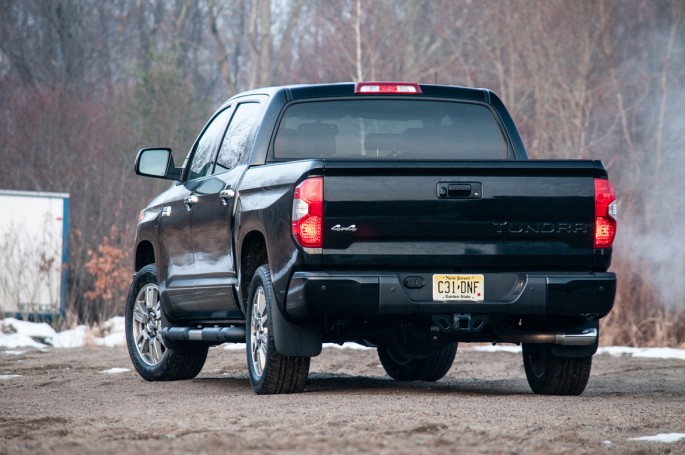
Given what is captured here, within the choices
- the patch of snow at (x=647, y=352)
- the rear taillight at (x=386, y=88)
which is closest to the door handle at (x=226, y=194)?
the rear taillight at (x=386, y=88)

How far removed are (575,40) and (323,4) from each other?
7.81m

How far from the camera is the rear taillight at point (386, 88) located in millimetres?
9516

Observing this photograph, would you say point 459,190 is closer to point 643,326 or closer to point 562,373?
point 562,373

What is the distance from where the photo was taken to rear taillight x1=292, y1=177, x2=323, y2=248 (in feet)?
26.2

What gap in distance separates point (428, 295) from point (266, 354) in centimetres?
111

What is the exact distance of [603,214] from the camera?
842 cm

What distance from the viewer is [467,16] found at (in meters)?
33.6

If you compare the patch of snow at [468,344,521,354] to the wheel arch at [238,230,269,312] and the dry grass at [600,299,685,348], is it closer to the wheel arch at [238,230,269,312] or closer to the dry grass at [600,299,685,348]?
the dry grass at [600,299,685,348]

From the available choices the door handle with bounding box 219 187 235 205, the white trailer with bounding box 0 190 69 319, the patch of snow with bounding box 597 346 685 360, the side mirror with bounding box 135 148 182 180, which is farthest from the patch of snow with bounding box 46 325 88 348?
the door handle with bounding box 219 187 235 205

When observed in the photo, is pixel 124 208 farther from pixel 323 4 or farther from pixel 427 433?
pixel 427 433

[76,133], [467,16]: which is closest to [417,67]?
[467,16]

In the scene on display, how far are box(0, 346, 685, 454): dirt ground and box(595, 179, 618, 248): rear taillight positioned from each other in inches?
38.6

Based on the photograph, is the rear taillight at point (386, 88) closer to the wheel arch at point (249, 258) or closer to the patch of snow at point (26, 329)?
the wheel arch at point (249, 258)

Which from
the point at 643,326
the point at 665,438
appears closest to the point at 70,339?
the point at 643,326
